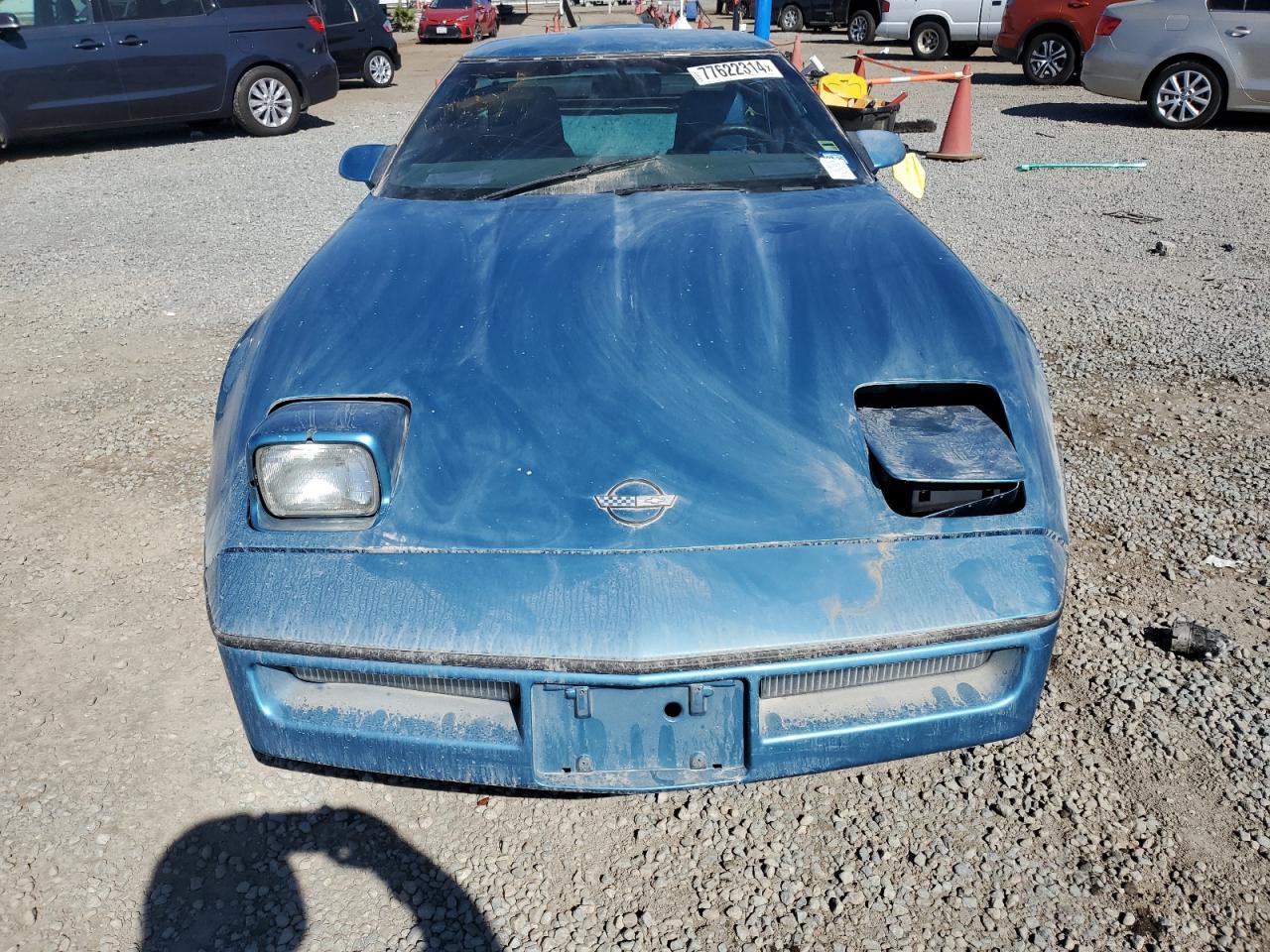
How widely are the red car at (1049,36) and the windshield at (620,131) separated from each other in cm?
1147

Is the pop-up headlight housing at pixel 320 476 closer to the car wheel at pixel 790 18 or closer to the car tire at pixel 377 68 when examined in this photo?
the car tire at pixel 377 68

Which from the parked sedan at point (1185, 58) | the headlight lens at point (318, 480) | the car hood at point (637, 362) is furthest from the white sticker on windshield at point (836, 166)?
the parked sedan at point (1185, 58)

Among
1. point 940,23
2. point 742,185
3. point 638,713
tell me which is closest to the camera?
point 638,713

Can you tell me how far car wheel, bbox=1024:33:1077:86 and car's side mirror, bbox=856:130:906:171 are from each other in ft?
37.9

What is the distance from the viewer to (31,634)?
9.21 ft

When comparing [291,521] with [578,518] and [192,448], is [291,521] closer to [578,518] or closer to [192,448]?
[578,518]

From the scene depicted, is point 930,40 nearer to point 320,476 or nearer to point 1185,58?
point 1185,58

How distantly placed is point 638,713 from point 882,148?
245 centimetres

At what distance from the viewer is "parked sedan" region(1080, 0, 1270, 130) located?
9406 millimetres

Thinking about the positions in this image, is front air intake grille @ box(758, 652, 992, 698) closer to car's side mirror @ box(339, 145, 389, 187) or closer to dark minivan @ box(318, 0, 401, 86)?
car's side mirror @ box(339, 145, 389, 187)

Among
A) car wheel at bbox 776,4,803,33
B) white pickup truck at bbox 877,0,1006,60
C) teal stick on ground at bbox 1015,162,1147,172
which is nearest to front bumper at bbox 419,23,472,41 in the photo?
car wheel at bbox 776,4,803,33

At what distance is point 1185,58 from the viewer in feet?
31.9

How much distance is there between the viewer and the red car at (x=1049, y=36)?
1288 centimetres

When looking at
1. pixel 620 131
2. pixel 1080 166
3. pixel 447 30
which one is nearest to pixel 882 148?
pixel 620 131
